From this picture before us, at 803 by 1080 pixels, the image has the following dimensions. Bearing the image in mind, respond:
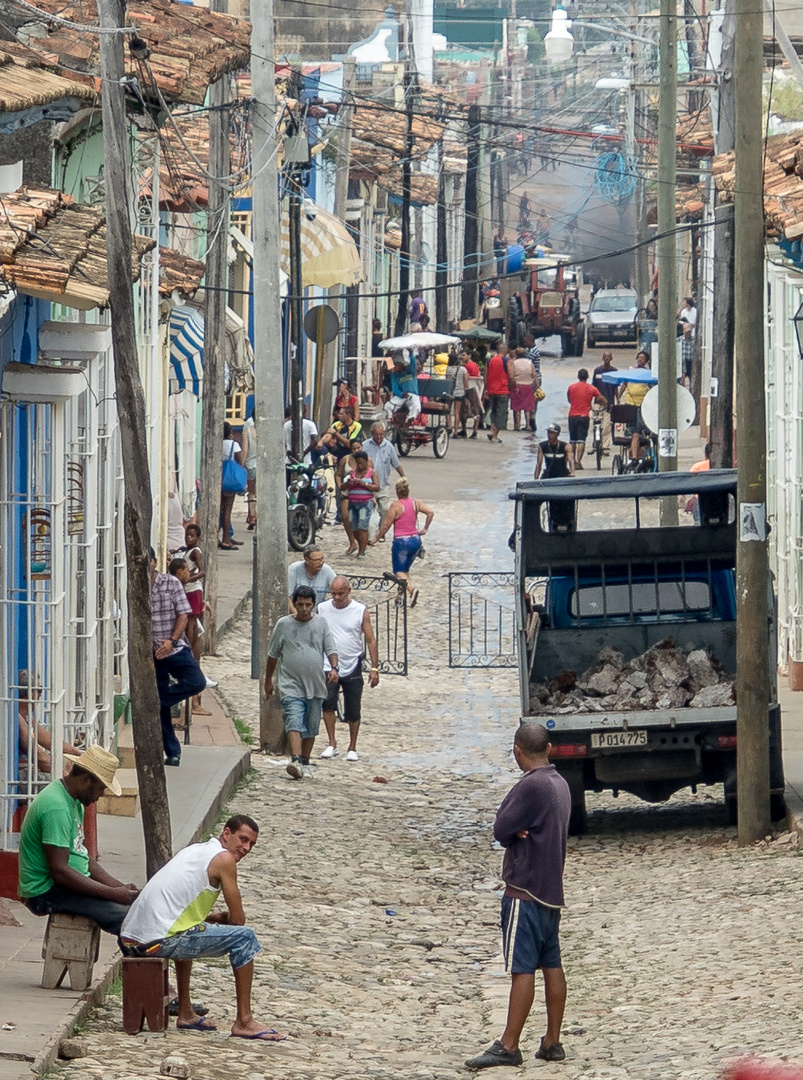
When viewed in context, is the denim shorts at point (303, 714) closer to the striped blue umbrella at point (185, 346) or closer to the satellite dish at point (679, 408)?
the striped blue umbrella at point (185, 346)

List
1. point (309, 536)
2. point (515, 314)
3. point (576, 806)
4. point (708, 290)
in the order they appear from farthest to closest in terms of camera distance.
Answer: point (515, 314) < point (708, 290) < point (309, 536) < point (576, 806)

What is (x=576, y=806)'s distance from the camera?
540 inches

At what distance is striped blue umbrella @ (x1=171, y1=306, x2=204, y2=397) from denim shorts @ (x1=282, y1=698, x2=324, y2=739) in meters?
7.42

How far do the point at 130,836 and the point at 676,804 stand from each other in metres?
4.72

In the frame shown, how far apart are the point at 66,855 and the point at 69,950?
0.41 metres

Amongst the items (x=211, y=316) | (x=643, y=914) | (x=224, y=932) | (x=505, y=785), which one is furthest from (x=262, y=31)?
(x=224, y=932)

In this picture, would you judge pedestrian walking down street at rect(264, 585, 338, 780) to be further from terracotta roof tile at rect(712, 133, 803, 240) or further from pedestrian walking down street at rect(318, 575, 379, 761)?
terracotta roof tile at rect(712, 133, 803, 240)

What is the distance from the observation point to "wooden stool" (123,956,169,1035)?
→ 8336mm

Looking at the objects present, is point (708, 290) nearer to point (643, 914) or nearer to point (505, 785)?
point (505, 785)

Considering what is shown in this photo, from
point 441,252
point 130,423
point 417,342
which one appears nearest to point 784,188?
point 130,423

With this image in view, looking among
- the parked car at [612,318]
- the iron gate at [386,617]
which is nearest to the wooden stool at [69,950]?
the iron gate at [386,617]

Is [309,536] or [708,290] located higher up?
[708,290]

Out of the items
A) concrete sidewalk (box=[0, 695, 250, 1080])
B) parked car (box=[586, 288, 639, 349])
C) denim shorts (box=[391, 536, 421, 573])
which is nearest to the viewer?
concrete sidewalk (box=[0, 695, 250, 1080])

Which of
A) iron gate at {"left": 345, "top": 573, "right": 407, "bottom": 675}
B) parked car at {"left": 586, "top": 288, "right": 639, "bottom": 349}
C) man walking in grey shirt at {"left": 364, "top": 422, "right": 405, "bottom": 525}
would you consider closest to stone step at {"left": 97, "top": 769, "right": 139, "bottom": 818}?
iron gate at {"left": 345, "top": 573, "right": 407, "bottom": 675}
